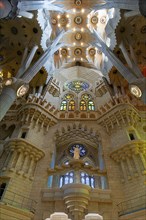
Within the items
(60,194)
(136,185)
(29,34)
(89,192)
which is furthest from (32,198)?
(29,34)

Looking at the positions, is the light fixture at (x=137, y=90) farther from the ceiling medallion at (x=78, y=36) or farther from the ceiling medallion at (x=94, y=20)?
the ceiling medallion at (x=78, y=36)

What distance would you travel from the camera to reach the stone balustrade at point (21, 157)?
11391 millimetres

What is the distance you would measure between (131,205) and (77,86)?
1382 cm

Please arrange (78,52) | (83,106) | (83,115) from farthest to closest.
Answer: (78,52)
(83,106)
(83,115)

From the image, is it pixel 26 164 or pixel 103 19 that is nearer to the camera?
pixel 26 164

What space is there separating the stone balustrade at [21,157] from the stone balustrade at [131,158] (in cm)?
520

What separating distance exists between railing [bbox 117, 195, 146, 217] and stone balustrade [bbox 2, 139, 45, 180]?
17.8 ft

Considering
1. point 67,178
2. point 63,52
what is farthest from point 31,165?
point 63,52

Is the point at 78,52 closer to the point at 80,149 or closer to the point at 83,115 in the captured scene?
the point at 83,115

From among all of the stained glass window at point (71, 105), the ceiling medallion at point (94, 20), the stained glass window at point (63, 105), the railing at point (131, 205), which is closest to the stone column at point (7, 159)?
the railing at point (131, 205)

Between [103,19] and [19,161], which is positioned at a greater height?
[103,19]

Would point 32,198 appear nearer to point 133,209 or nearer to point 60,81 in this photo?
point 133,209

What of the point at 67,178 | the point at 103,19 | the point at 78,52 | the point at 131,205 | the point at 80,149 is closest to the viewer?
the point at 131,205

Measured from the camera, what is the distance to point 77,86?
21172 millimetres
